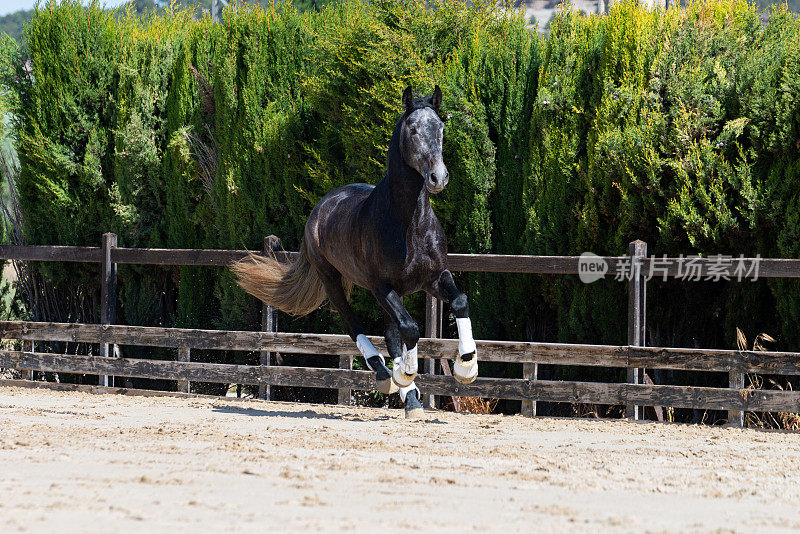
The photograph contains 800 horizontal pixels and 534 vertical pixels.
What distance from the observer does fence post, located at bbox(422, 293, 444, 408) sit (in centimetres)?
802

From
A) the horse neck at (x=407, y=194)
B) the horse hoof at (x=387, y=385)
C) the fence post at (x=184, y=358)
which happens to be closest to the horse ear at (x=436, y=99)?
the horse neck at (x=407, y=194)

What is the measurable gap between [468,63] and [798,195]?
10.4 feet

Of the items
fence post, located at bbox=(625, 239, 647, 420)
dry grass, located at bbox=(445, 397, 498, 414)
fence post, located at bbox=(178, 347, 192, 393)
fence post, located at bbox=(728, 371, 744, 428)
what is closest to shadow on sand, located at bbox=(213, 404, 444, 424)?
dry grass, located at bbox=(445, 397, 498, 414)

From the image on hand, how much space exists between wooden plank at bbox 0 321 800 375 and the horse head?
83.4 inches

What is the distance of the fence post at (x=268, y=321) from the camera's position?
858 centimetres

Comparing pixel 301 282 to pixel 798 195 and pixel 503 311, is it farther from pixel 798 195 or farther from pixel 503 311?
pixel 798 195

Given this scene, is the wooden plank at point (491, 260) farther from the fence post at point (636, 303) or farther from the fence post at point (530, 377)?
the fence post at point (530, 377)

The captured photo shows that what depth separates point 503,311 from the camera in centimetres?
835

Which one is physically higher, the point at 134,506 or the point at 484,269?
the point at 484,269

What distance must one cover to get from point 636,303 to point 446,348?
1644 mm

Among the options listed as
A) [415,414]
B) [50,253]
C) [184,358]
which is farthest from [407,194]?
[50,253]

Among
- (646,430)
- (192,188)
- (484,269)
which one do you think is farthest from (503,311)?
(192,188)

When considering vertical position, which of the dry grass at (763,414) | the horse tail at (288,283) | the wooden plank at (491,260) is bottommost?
the dry grass at (763,414)

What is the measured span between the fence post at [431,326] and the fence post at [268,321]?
1.53 metres
